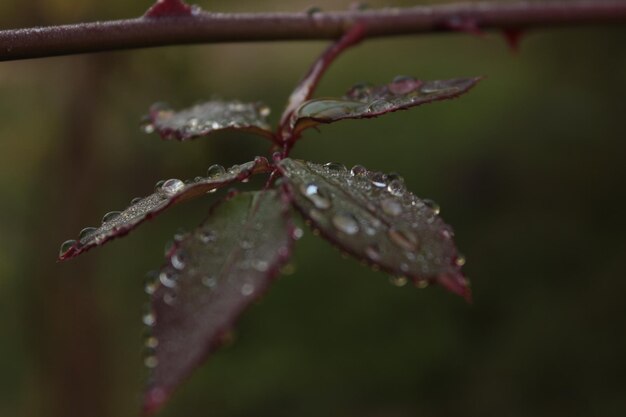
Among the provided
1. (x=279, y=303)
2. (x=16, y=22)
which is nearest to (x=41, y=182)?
(x=16, y=22)

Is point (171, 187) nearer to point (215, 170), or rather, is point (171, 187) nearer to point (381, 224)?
point (215, 170)

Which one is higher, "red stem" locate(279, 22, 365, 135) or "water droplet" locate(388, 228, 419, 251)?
"water droplet" locate(388, 228, 419, 251)

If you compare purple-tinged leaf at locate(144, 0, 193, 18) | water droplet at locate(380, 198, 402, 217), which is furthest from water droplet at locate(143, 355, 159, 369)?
purple-tinged leaf at locate(144, 0, 193, 18)

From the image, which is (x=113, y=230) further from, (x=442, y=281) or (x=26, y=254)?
(x=26, y=254)

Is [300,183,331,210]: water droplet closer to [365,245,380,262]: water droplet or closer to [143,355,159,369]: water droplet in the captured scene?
[365,245,380,262]: water droplet

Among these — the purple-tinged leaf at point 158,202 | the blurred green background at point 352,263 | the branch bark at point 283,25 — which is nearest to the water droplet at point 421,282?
the purple-tinged leaf at point 158,202

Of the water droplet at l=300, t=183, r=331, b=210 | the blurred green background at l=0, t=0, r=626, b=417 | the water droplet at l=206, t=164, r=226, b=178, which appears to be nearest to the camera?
the water droplet at l=300, t=183, r=331, b=210

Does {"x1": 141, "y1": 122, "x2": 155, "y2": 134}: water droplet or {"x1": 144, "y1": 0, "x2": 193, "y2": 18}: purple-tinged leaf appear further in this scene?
{"x1": 141, "y1": 122, "x2": 155, "y2": 134}: water droplet
